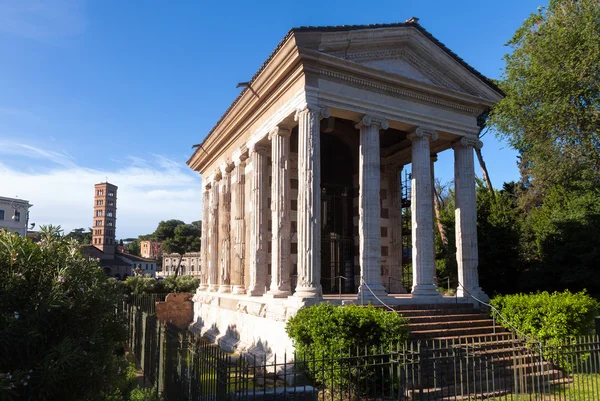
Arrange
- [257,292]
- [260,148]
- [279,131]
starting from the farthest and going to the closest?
[260,148], [257,292], [279,131]

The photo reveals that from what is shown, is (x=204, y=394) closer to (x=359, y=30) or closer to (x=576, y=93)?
(x=359, y=30)

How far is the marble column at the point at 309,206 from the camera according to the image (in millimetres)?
11852

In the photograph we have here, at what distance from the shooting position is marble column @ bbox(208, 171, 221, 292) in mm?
20688

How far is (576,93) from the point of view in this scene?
19.4m

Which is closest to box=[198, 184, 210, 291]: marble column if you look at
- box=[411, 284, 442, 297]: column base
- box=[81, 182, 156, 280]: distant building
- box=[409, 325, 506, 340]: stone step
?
box=[411, 284, 442, 297]: column base

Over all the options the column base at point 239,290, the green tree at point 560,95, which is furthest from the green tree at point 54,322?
the green tree at point 560,95

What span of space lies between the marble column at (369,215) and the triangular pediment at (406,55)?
1.84m

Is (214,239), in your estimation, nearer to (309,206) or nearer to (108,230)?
(309,206)

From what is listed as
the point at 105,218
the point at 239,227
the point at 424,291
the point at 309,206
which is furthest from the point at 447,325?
the point at 105,218

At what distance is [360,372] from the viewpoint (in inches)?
340

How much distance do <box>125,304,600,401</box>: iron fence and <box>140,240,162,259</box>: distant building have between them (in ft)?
301

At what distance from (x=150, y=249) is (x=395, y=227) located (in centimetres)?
9768

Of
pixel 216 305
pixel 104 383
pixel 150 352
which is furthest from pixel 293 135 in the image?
pixel 104 383

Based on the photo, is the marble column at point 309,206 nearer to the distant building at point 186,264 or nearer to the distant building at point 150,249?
the distant building at point 186,264
